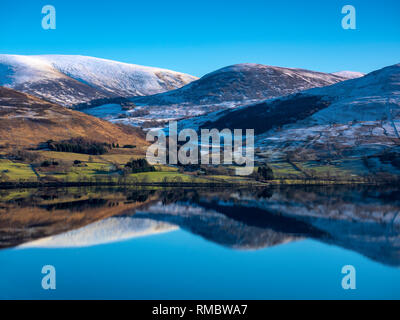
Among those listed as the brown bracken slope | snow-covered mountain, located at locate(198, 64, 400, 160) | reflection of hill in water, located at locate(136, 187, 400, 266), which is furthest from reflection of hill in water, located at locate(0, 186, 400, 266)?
the brown bracken slope

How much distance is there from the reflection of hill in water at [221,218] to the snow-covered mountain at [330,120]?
113 ft

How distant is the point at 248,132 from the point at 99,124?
4132 centimetres

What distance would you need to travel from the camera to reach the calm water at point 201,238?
23.9 meters

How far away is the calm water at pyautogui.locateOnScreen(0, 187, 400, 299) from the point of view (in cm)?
2386

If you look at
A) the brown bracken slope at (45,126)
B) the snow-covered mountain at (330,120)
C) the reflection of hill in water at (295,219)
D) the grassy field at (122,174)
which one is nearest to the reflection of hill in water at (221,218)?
the reflection of hill in water at (295,219)

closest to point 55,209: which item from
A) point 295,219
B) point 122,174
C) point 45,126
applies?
point 295,219

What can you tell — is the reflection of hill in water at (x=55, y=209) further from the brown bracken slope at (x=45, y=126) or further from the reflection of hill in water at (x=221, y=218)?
the brown bracken slope at (x=45, y=126)

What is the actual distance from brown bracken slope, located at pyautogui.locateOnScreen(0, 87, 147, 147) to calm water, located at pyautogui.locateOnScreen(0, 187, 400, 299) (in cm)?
3525

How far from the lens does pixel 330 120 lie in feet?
396

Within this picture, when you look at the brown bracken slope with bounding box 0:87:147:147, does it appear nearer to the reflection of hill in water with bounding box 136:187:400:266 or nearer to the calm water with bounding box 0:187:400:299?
the calm water with bounding box 0:187:400:299

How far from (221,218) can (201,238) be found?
8506 millimetres

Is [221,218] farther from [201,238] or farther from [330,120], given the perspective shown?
[330,120]

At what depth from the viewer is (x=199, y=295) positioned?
2275 cm
